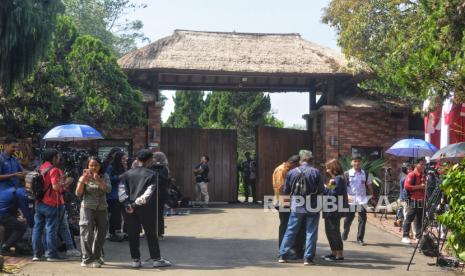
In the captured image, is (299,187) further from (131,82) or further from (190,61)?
(131,82)

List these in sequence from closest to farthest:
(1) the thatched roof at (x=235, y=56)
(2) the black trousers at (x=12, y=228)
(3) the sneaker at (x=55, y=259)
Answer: (3) the sneaker at (x=55, y=259) → (2) the black trousers at (x=12, y=228) → (1) the thatched roof at (x=235, y=56)

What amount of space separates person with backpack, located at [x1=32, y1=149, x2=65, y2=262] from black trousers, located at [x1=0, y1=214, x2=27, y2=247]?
532 mm

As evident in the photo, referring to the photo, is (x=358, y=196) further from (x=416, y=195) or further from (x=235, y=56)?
(x=235, y=56)

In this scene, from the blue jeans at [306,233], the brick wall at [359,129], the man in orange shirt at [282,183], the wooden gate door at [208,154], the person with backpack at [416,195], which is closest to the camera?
the blue jeans at [306,233]

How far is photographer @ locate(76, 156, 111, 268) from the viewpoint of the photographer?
9477 millimetres

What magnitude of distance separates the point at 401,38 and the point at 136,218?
774cm

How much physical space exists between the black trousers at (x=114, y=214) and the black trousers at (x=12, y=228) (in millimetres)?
2182

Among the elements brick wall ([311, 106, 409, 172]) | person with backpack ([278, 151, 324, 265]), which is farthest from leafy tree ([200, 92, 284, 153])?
person with backpack ([278, 151, 324, 265])

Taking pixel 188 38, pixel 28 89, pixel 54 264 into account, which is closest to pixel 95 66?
pixel 28 89

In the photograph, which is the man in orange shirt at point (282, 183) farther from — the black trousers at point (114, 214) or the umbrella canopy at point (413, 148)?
the umbrella canopy at point (413, 148)

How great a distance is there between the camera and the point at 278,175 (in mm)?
Answer: 11016

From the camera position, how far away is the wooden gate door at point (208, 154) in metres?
21.7

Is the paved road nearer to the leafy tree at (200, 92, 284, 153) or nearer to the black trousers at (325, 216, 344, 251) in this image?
the black trousers at (325, 216, 344, 251)

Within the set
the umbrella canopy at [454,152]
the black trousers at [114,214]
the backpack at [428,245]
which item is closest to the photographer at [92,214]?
the black trousers at [114,214]
